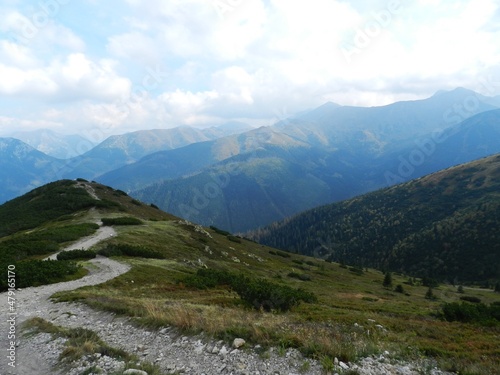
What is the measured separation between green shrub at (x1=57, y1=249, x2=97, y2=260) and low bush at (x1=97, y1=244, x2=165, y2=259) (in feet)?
5.11

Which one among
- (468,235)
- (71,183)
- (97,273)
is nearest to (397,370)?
(97,273)

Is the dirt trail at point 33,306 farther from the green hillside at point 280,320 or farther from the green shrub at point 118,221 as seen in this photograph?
the green shrub at point 118,221

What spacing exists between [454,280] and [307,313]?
137 meters

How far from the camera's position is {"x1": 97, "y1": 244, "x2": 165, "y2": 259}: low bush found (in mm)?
36312

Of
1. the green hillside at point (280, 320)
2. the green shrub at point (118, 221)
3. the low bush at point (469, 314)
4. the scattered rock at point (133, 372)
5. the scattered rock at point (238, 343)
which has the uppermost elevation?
the green shrub at point (118, 221)

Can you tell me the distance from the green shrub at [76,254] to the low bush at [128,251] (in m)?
1.56

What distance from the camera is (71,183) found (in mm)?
100438

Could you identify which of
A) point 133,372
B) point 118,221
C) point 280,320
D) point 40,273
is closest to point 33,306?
point 40,273

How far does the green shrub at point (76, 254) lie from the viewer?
32.8m

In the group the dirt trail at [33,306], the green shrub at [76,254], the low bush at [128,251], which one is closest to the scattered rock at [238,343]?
the dirt trail at [33,306]

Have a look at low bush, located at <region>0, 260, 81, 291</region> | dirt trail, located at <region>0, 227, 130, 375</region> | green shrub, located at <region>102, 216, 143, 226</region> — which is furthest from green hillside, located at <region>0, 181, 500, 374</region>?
green shrub, located at <region>102, 216, 143, 226</region>

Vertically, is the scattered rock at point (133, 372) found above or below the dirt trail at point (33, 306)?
above

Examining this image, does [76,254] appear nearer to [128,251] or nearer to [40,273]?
[128,251]

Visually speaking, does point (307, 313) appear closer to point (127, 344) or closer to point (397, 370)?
point (397, 370)
